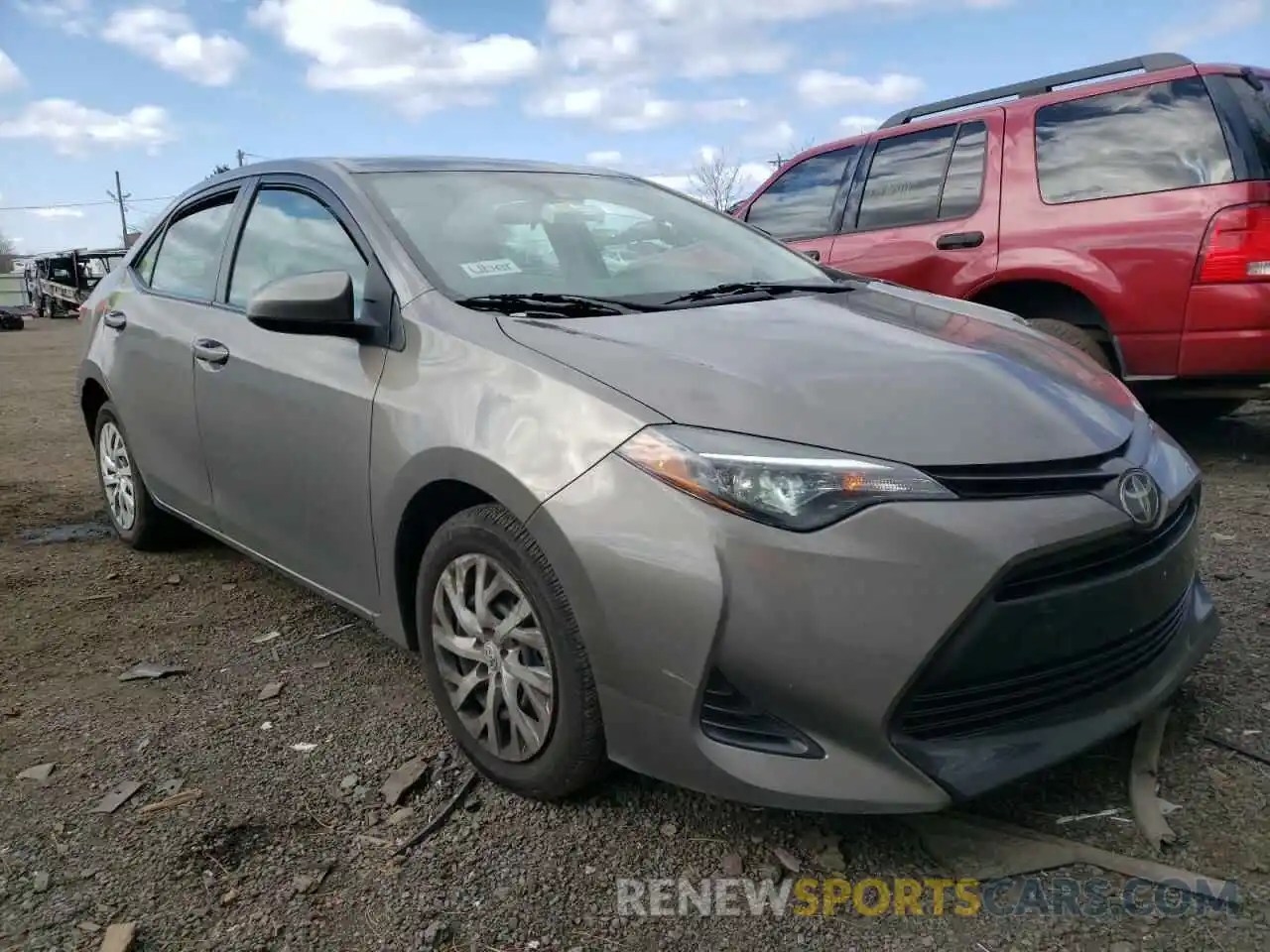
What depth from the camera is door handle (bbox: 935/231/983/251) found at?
17.3ft

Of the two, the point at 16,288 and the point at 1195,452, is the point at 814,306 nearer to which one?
the point at 1195,452

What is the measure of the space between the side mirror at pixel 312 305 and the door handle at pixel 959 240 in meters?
3.68

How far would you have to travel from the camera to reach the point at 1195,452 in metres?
5.50

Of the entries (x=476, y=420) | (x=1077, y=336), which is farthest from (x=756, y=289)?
(x=1077, y=336)

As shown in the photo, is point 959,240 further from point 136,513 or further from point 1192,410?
point 136,513

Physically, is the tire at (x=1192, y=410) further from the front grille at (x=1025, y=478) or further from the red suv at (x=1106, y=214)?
the front grille at (x=1025, y=478)

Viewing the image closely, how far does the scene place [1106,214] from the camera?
482 cm

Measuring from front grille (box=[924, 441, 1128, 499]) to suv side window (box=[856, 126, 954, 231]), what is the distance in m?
3.79

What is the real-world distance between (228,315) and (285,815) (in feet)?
5.90

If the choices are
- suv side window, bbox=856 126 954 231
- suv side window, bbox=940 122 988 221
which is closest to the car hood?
suv side window, bbox=940 122 988 221

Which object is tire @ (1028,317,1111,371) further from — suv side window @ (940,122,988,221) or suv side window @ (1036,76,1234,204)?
suv side window @ (940,122,988,221)

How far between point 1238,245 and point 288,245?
3.87m

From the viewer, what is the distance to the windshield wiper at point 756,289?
2838 millimetres

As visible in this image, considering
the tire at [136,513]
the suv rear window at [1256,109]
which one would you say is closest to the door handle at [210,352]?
the tire at [136,513]
